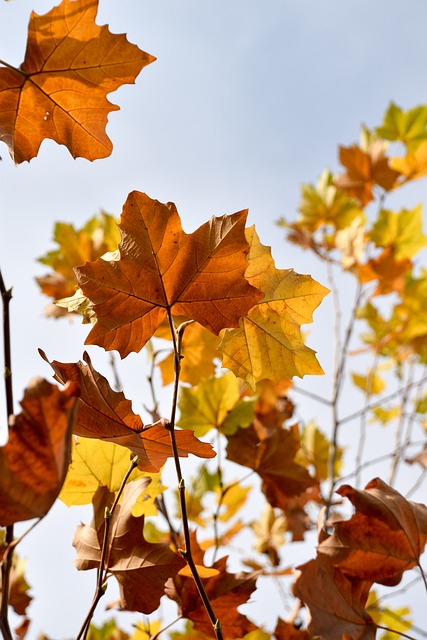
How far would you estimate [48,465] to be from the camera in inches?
19.0

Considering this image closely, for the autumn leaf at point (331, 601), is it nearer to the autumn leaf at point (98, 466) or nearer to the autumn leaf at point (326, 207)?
the autumn leaf at point (98, 466)

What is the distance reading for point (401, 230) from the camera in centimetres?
250

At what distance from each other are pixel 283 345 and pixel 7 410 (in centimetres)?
39

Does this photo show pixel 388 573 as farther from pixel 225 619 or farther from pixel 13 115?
pixel 13 115

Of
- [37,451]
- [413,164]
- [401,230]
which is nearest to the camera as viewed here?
[37,451]

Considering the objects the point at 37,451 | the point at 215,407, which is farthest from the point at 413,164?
the point at 37,451

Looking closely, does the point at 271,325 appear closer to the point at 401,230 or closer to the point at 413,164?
the point at 401,230

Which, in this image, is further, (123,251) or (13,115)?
(13,115)

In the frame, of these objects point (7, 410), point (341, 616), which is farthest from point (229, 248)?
point (341, 616)

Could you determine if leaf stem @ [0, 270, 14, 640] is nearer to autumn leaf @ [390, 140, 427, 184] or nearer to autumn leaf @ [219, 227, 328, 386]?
autumn leaf @ [219, 227, 328, 386]

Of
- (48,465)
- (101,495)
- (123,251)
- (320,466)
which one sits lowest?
(48,465)

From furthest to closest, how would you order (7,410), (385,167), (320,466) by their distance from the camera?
(385,167)
(320,466)
(7,410)

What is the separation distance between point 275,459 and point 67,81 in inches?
37.9

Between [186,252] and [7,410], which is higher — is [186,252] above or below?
above
